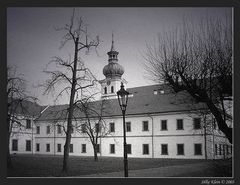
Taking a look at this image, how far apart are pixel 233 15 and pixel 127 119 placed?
8.83 metres

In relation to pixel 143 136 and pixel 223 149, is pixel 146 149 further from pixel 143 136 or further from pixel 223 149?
pixel 223 149

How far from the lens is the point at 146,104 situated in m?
17.6

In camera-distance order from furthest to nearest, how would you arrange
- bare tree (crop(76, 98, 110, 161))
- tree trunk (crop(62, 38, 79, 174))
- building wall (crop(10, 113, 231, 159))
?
1. building wall (crop(10, 113, 231, 159))
2. bare tree (crop(76, 98, 110, 161))
3. tree trunk (crop(62, 38, 79, 174))

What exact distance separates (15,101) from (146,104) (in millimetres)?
7604

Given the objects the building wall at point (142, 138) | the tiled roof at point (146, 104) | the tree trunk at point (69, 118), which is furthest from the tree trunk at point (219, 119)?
the tree trunk at point (69, 118)

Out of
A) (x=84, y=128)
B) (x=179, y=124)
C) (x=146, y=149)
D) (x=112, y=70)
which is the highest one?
(x=112, y=70)

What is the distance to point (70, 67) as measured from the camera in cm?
1202

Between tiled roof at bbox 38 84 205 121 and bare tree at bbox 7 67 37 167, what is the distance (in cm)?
81

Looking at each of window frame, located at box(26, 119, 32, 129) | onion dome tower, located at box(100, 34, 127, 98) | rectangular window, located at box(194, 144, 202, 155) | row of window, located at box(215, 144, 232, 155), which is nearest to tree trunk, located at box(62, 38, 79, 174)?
onion dome tower, located at box(100, 34, 127, 98)

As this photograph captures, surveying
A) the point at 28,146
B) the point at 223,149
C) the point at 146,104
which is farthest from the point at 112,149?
the point at 223,149

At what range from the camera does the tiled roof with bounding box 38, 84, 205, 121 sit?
12.6m

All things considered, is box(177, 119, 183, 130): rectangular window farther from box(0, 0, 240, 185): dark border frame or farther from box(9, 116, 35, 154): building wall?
box(9, 116, 35, 154): building wall
